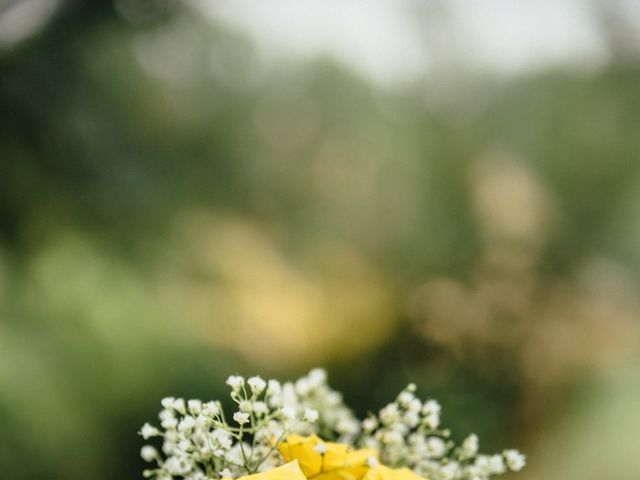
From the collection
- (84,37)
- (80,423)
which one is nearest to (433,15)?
(84,37)

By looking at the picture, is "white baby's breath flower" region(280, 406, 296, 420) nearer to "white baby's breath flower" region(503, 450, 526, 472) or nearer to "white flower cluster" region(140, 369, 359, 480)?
"white flower cluster" region(140, 369, 359, 480)

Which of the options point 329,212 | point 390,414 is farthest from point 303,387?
point 329,212

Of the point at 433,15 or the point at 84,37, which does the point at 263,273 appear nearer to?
the point at 84,37

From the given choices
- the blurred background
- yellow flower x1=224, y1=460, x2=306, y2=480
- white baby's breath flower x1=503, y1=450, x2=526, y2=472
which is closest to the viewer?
yellow flower x1=224, y1=460, x2=306, y2=480

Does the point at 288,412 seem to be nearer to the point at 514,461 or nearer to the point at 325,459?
the point at 325,459

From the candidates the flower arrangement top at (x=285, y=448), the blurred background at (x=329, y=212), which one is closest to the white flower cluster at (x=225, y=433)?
the flower arrangement top at (x=285, y=448)

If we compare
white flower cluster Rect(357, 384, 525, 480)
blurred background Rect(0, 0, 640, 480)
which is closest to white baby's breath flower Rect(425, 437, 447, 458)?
white flower cluster Rect(357, 384, 525, 480)
